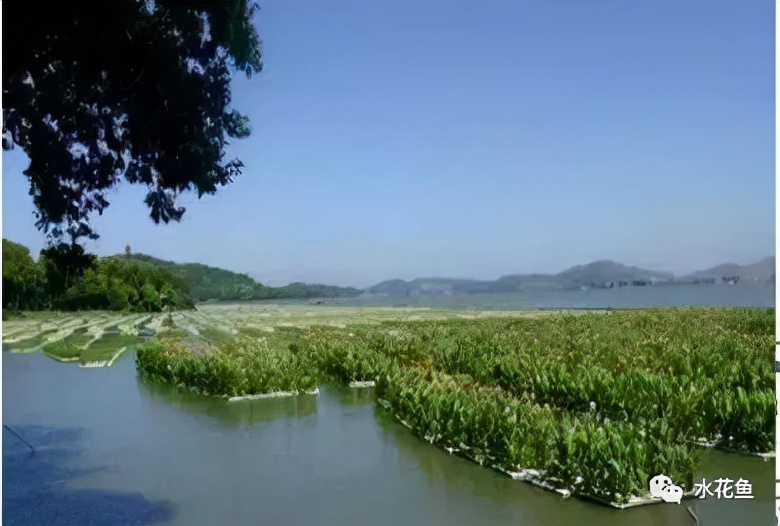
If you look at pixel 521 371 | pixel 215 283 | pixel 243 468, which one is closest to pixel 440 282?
pixel 521 371

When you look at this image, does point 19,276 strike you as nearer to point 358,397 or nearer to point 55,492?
point 55,492

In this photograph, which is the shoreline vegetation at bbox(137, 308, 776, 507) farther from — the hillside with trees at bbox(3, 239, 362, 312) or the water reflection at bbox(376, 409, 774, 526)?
the hillside with trees at bbox(3, 239, 362, 312)

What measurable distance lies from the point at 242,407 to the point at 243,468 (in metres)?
0.22

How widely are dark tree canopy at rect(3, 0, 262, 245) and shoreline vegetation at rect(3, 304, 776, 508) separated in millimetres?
467

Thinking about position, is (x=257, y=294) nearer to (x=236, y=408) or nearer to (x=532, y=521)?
(x=236, y=408)

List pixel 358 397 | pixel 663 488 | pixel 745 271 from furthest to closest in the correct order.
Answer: pixel 358 397 → pixel 745 271 → pixel 663 488

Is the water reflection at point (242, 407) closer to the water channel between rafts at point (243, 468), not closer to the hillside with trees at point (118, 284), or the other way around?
the water channel between rafts at point (243, 468)

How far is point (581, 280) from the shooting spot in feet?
9.50

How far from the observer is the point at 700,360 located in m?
2.77

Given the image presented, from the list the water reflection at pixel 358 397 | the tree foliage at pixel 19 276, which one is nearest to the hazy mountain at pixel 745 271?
the water reflection at pixel 358 397

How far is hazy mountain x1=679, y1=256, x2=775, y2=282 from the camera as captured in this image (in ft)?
8.91

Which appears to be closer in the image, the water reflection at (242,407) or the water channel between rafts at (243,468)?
the water channel between rafts at (243,468)

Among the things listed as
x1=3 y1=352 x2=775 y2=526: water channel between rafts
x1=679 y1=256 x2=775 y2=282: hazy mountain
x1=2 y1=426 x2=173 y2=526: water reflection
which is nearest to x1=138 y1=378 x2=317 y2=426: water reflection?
x1=3 y1=352 x2=775 y2=526: water channel between rafts

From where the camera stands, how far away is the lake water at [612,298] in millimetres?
2770
